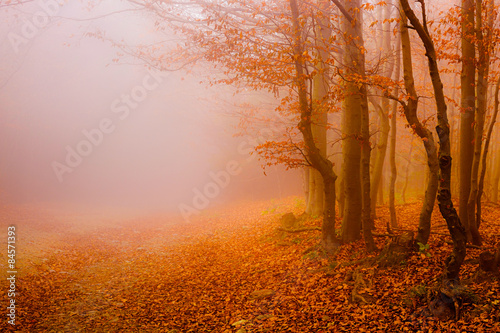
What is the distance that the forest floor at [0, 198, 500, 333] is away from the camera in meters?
5.83

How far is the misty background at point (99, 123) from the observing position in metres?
29.3

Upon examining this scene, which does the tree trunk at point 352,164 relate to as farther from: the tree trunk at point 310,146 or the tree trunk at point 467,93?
the tree trunk at point 467,93

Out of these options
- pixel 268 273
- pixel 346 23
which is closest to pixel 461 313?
pixel 268 273

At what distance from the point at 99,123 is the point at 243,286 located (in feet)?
109

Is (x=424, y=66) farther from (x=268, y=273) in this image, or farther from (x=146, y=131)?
(x=146, y=131)

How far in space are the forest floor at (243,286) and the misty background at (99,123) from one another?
15.3 m

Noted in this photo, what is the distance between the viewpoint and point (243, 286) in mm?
8594

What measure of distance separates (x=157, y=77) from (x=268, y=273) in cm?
3052

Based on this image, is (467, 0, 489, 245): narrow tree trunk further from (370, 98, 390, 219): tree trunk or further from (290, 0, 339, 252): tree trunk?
(370, 98, 390, 219): tree trunk

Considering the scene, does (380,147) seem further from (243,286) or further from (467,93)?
(243,286)

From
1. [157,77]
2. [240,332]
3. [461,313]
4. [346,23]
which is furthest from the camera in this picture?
[157,77]

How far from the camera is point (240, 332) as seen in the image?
625 cm

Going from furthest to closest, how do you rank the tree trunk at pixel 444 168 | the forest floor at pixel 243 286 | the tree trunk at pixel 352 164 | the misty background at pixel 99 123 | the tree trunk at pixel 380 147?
the misty background at pixel 99 123 → the tree trunk at pixel 380 147 → the tree trunk at pixel 352 164 → the forest floor at pixel 243 286 → the tree trunk at pixel 444 168

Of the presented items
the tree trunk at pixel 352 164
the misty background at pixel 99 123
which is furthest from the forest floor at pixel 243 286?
the misty background at pixel 99 123
